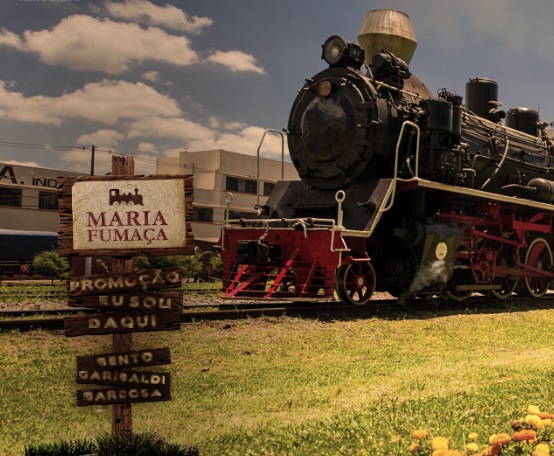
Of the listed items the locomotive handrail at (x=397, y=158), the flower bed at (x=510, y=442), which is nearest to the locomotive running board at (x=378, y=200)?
the locomotive handrail at (x=397, y=158)

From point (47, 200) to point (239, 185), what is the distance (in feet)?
47.2

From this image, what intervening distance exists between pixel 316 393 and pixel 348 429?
42.2 inches

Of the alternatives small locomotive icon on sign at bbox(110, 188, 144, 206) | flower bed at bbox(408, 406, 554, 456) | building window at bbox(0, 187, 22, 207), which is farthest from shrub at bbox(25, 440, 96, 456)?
building window at bbox(0, 187, 22, 207)

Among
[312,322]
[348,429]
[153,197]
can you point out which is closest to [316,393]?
[348,429]

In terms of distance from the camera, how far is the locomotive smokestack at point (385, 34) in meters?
14.2

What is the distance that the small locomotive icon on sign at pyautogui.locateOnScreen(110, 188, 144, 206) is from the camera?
3512mm

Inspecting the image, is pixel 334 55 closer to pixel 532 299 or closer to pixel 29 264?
pixel 532 299

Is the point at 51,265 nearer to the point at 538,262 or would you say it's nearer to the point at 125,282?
the point at 538,262

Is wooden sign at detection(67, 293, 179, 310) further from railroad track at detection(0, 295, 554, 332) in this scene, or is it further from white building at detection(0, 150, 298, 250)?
white building at detection(0, 150, 298, 250)

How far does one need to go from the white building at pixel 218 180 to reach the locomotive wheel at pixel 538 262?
89.2ft

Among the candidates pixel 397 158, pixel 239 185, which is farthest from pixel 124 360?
pixel 239 185

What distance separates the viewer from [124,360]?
3.51m

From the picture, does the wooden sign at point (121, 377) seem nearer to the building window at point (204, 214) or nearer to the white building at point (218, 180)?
the white building at point (218, 180)

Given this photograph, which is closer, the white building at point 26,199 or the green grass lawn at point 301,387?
the green grass lawn at point 301,387
